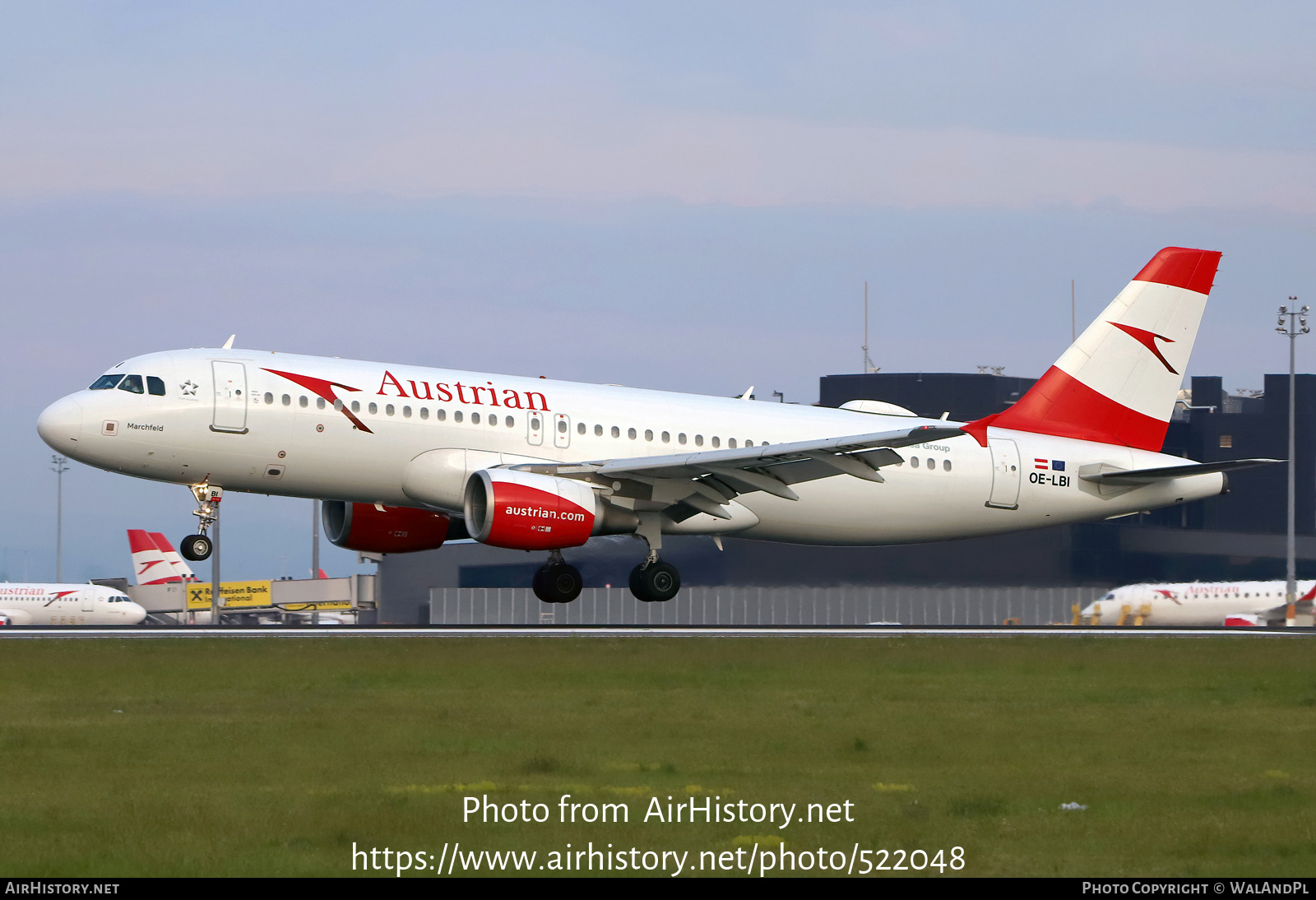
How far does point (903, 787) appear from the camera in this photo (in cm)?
1419

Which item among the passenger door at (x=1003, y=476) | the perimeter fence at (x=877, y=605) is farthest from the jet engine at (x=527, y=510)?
the perimeter fence at (x=877, y=605)

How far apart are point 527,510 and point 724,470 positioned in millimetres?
4181

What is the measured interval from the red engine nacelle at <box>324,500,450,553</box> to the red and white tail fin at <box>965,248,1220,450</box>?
1315 centimetres

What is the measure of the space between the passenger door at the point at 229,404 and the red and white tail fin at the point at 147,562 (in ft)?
226

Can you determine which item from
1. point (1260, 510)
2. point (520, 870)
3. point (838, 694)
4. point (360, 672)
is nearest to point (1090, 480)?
point (838, 694)

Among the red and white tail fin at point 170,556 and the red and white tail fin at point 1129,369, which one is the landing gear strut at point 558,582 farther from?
the red and white tail fin at point 170,556

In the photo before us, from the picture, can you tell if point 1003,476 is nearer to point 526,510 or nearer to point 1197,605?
point 526,510

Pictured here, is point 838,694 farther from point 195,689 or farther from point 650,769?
point 195,689

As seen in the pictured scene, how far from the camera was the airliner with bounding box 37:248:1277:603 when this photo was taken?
29719 mm

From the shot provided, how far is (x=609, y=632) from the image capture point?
1270 inches

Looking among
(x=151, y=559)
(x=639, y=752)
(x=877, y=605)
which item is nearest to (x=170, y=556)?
(x=151, y=559)

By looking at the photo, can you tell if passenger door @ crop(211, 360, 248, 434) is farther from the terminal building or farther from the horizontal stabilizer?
the horizontal stabilizer

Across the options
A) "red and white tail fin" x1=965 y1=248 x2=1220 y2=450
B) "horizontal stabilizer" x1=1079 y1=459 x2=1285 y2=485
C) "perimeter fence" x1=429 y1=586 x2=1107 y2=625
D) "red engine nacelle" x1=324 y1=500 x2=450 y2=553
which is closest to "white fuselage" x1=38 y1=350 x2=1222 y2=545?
"horizontal stabilizer" x1=1079 y1=459 x2=1285 y2=485

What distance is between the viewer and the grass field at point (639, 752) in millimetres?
11758
